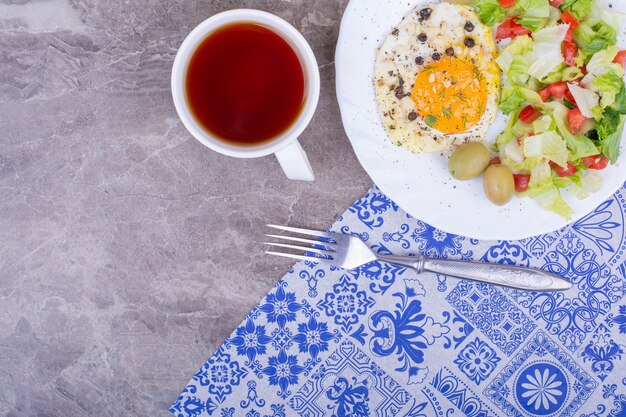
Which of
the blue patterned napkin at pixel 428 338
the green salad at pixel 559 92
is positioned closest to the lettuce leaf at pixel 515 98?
the green salad at pixel 559 92

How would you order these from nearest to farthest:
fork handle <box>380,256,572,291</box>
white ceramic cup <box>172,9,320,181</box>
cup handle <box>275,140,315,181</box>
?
1. white ceramic cup <box>172,9,320,181</box>
2. cup handle <box>275,140,315,181</box>
3. fork handle <box>380,256,572,291</box>

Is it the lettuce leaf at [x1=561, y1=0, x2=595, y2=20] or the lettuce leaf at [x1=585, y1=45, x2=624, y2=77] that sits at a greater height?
the lettuce leaf at [x1=561, y1=0, x2=595, y2=20]

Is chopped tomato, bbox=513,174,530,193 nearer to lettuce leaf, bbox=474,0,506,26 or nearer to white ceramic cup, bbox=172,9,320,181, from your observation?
lettuce leaf, bbox=474,0,506,26

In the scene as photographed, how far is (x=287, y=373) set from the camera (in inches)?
77.2

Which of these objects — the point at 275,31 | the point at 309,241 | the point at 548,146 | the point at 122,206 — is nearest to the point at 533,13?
the point at 548,146

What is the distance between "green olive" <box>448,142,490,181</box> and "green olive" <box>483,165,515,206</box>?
0.03 meters

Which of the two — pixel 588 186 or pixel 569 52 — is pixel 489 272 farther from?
pixel 569 52

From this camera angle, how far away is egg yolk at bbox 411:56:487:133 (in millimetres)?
1753

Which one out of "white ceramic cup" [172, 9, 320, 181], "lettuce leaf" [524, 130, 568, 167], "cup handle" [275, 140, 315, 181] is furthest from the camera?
"lettuce leaf" [524, 130, 568, 167]

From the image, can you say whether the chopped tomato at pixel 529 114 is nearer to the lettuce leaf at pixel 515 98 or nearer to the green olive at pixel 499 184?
the lettuce leaf at pixel 515 98

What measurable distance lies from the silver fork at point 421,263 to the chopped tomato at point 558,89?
566 millimetres

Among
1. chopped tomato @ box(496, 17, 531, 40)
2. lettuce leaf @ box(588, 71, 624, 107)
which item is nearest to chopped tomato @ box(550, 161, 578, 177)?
lettuce leaf @ box(588, 71, 624, 107)

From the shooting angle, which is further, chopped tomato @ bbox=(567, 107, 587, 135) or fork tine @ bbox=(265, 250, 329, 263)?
fork tine @ bbox=(265, 250, 329, 263)

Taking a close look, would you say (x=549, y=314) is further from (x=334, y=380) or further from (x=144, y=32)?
(x=144, y=32)
